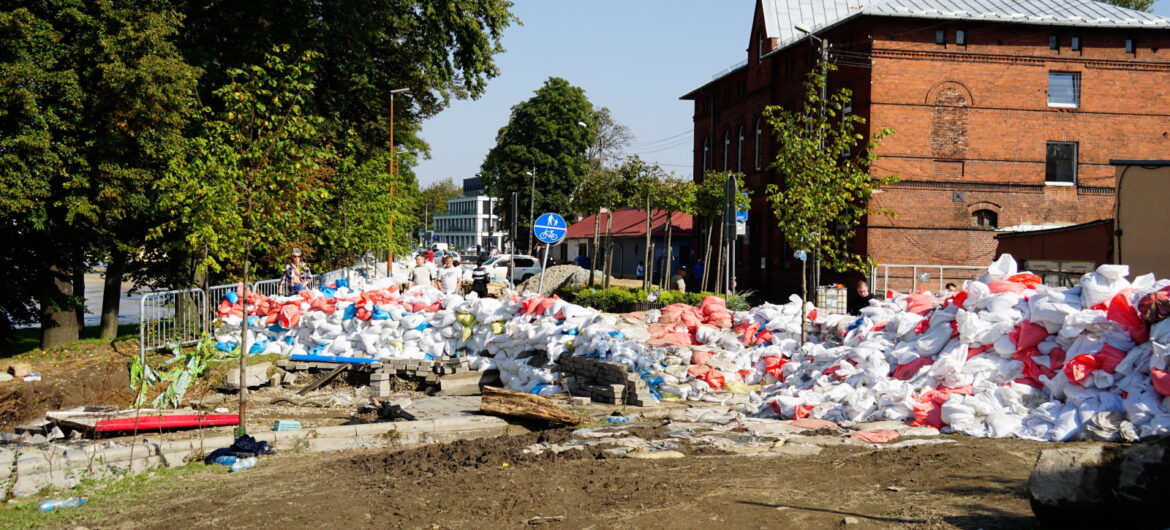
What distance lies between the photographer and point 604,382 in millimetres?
12789

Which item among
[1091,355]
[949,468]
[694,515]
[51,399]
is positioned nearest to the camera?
[694,515]

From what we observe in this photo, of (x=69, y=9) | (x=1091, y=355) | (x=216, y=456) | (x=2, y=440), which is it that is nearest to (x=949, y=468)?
(x=1091, y=355)

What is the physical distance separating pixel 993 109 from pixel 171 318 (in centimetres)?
2505

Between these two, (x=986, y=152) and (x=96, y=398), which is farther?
(x=986, y=152)

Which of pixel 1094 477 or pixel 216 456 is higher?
pixel 1094 477

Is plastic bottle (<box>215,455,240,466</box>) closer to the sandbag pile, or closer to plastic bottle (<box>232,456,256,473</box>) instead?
plastic bottle (<box>232,456,256,473</box>)

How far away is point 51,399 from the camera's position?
12500 millimetres

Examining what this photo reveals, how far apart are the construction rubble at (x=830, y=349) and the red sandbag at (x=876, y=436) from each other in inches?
29.4

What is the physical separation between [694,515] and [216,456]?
481 cm

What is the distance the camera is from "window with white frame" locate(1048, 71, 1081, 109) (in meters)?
30.3

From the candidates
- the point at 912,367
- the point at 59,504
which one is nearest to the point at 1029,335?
the point at 912,367

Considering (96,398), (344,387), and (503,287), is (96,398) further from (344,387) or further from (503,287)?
(503,287)

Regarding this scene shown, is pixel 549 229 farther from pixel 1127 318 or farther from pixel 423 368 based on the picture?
pixel 1127 318

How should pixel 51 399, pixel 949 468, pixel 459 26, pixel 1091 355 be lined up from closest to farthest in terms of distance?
pixel 949 468
pixel 1091 355
pixel 51 399
pixel 459 26
